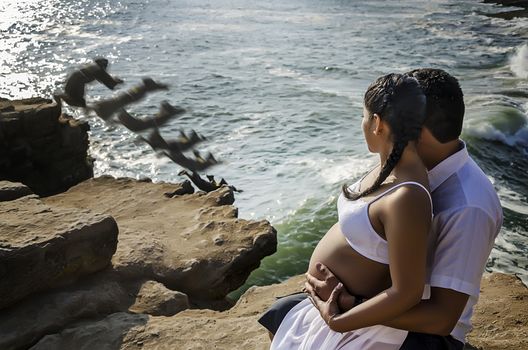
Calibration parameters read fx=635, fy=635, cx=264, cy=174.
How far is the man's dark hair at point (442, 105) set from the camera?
1899 mm

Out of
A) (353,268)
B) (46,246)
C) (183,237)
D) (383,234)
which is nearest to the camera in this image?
(383,234)

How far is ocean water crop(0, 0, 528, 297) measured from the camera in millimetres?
8039

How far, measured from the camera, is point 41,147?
743cm

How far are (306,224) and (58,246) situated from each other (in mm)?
3957

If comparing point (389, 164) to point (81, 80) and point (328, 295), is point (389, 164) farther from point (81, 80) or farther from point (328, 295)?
point (81, 80)

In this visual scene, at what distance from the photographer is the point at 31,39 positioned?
19578 mm

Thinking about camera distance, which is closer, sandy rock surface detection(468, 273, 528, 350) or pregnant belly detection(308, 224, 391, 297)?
pregnant belly detection(308, 224, 391, 297)

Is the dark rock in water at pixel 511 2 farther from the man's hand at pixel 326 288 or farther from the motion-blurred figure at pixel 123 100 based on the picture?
the man's hand at pixel 326 288

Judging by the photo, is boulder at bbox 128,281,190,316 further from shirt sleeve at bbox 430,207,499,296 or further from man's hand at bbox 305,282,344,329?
shirt sleeve at bbox 430,207,499,296

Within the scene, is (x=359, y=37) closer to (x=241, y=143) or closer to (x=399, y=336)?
(x=241, y=143)

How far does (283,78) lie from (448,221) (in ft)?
43.1

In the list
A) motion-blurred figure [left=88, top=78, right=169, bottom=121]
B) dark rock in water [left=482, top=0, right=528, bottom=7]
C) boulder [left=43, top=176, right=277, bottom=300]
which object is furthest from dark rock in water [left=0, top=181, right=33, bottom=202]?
dark rock in water [left=482, top=0, right=528, bottom=7]

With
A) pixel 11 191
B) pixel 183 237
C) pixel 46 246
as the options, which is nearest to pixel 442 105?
pixel 46 246

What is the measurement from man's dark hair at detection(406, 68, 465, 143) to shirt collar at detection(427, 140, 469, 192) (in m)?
0.06
